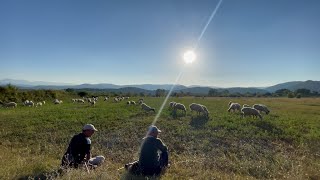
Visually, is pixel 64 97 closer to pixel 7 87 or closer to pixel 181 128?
pixel 7 87

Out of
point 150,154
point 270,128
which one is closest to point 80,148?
point 150,154

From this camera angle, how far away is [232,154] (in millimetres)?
13898

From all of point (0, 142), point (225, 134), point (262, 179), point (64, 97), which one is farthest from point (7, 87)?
point (262, 179)

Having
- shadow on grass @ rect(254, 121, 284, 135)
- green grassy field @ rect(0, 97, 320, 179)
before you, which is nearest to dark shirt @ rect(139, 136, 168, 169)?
green grassy field @ rect(0, 97, 320, 179)

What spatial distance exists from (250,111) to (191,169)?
2126 cm

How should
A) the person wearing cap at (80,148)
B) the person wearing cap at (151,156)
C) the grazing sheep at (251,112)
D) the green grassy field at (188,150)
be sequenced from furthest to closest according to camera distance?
the grazing sheep at (251,112), the person wearing cap at (80,148), the green grassy field at (188,150), the person wearing cap at (151,156)

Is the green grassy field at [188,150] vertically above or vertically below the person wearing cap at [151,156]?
below

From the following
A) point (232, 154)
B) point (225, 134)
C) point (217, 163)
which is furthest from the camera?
point (225, 134)

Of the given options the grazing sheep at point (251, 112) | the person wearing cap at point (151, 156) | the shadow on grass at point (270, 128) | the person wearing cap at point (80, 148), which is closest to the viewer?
the person wearing cap at point (151, 156)

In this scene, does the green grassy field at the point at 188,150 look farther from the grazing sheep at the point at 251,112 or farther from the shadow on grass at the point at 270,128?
the grazing sheep at the point at 251,112

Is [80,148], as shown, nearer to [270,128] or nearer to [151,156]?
[151,156]

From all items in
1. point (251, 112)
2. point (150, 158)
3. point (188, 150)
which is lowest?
point (188, 150)

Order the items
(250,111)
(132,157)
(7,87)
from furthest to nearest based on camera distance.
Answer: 1. (7,87)
2. (250,111)
3. (132,157)

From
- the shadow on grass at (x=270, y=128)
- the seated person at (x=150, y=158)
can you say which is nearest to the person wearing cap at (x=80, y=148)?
the seated person at (x=150, y=158)
